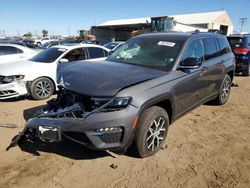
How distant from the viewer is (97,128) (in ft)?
10.0

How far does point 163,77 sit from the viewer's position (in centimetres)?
369

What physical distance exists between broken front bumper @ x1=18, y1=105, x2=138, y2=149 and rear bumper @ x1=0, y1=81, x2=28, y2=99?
3459mm

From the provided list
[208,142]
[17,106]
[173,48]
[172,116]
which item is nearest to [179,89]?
[172,116]

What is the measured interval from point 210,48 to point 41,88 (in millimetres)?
4395

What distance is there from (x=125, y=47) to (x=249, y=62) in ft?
25.6

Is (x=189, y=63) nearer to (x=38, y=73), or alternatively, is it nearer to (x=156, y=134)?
(x=156, y=134)

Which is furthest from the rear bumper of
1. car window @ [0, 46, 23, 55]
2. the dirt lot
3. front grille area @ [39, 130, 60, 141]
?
car window @ [0, 46, 23, 55]

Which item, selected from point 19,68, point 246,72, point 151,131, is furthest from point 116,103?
point 246,72

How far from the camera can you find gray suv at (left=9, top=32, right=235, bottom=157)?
3.11 meters

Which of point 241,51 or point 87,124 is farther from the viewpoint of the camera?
point 241,51

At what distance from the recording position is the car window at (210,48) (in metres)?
5.00

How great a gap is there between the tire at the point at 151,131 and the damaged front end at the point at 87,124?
352mm

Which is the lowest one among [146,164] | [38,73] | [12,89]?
[146,164]

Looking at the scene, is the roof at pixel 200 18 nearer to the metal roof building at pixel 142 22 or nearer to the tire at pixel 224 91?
the metal roof building at pixel 142 22
